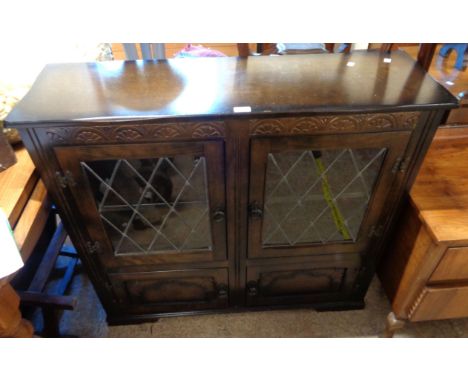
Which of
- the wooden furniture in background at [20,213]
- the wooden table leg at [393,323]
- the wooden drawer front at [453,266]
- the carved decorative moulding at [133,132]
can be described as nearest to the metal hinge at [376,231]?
the wooden drawer front at [453,266]

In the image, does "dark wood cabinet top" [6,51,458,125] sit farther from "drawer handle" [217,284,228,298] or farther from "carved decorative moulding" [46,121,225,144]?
"drawer handle" [217,284,228,298]

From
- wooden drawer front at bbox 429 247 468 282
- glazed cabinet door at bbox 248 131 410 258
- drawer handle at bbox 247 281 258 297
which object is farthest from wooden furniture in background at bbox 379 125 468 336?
drawer handle at bbox 247 281 258 297

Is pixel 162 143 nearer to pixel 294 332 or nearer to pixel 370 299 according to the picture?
pixel 294 332

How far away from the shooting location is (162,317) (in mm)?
1196

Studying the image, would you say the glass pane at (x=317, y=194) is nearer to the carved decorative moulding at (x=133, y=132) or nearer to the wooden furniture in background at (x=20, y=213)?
the carved decorative moulding at (x=133, y=132)

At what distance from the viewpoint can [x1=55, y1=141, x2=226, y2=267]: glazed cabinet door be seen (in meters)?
0.72

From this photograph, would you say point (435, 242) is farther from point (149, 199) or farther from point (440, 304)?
point (149, 199)

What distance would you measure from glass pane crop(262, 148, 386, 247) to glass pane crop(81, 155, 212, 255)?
0.18 meters

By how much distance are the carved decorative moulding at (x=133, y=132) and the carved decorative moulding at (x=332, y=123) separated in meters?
0.10

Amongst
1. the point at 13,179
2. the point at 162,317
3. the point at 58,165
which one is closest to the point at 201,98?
the point at 58,165

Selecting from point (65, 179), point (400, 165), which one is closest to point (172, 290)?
point (65, 179)

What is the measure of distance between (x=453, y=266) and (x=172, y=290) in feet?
2.70

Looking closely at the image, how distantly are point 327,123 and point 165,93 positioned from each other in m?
0.36

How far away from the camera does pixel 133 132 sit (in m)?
0.68
